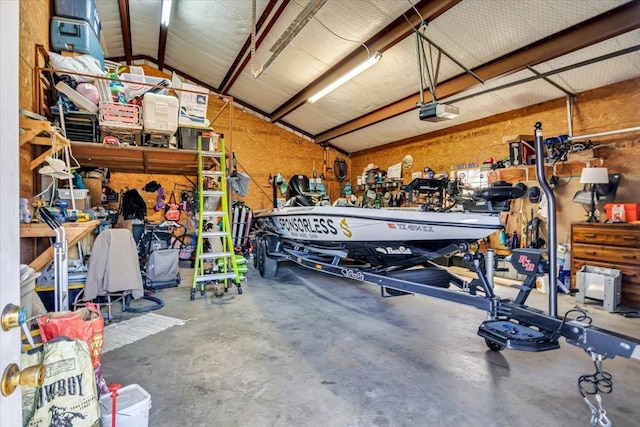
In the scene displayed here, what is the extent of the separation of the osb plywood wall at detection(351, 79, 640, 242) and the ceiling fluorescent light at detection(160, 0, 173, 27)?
574 centimetres

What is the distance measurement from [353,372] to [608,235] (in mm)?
4044

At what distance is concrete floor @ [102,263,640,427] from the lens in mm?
1844

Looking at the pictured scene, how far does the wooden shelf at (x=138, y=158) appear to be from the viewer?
4141mm

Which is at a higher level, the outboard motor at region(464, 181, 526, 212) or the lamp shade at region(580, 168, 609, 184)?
the lamp shade at region(580, 168, 609, 184)

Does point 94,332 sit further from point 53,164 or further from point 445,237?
point 445,237

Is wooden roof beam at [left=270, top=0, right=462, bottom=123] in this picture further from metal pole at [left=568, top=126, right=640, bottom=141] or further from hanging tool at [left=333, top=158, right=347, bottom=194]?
hanging tool at [left=333, top=158, right=347, bottom=194]

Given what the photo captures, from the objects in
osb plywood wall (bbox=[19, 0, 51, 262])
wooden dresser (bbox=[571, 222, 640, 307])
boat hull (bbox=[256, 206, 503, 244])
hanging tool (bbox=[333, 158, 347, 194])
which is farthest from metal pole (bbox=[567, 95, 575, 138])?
osb plywood wall (bbox=[19, 0, 51, 262])

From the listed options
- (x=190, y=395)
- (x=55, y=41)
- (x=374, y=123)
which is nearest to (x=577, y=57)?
(x=374, y=123)

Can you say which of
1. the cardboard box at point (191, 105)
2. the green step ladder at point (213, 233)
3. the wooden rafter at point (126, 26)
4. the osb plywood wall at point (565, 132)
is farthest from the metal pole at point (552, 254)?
the wooden rafter at point (126, 26)

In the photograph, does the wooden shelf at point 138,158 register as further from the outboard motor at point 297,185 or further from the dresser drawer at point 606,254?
the dresser drawer at point 606,254

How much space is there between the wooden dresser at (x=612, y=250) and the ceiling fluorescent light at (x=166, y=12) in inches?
277

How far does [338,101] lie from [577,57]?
14.3 ft

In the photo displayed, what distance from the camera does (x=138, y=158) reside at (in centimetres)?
472

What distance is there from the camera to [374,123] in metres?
7.70
